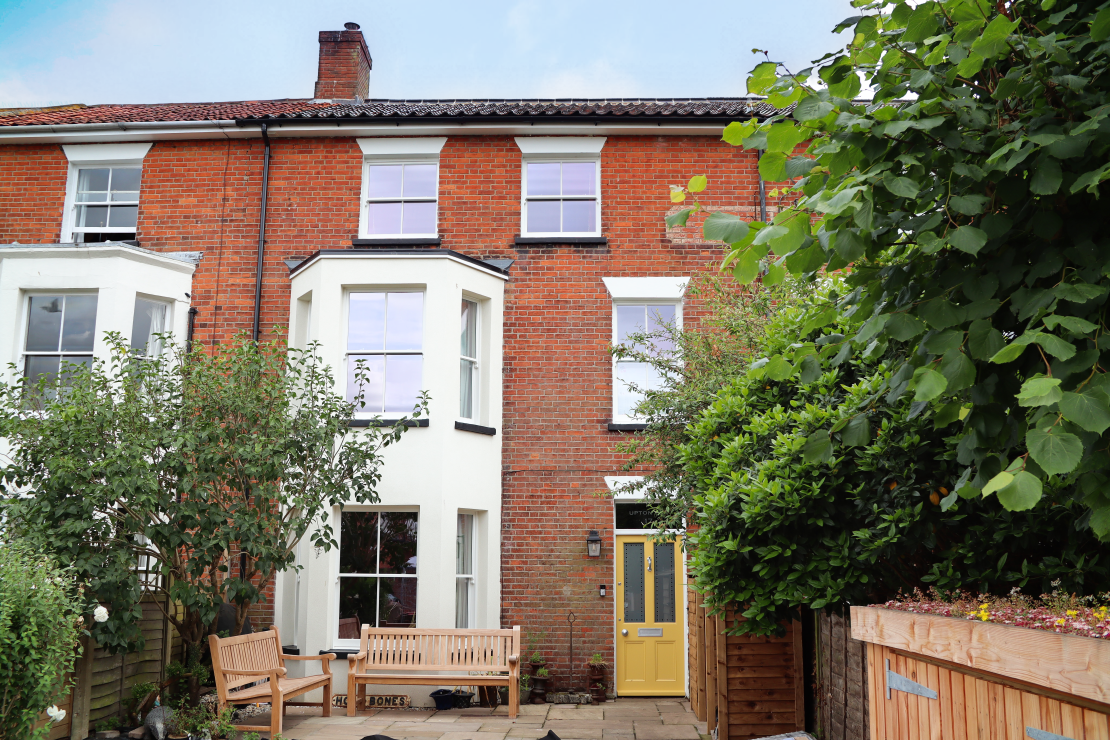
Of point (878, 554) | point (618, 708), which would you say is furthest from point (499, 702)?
point (878, 554)

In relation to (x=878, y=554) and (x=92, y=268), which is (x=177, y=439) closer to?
(x=92, y=268)

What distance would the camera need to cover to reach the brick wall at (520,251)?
12.2m

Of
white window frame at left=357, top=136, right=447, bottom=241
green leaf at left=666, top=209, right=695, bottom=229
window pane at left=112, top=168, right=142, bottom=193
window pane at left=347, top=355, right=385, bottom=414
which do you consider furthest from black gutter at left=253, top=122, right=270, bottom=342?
green leaf at left=666, top=209, right=695, bottom=229

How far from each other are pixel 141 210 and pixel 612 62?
3866cm

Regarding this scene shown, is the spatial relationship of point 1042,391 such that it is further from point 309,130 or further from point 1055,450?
point 309,130

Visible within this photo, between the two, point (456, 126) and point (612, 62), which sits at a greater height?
point (612, 62)

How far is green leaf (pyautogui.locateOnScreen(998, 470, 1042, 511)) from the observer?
222 centimetres

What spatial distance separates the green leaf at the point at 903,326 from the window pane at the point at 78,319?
1194 centimetres

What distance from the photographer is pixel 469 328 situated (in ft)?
41.7

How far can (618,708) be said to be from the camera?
11.0m

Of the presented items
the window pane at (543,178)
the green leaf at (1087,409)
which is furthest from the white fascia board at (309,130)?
the green leaf at (1087,409)

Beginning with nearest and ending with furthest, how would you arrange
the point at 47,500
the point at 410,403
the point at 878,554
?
the point at 878,554 → the point at 47,500 → the point at 410,403

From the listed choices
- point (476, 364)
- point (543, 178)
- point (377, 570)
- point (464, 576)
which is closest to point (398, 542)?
point (377, 570)

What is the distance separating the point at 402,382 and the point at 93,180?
21.1 ft
